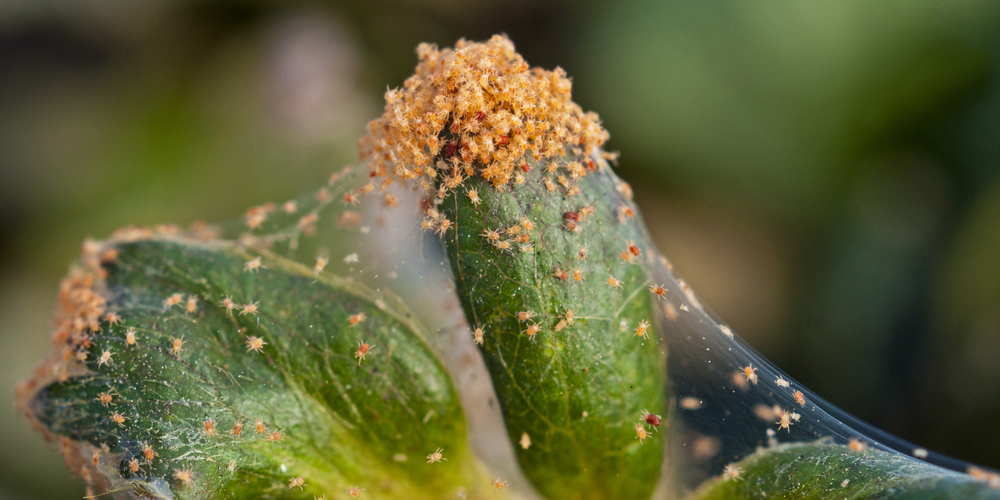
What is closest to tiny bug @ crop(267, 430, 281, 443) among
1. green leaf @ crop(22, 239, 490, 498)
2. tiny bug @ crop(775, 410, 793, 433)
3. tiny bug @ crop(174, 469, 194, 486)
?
green leaf @ crop(22, 239, 490, 498)

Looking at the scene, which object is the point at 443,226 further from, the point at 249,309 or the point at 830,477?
the point at 830,477

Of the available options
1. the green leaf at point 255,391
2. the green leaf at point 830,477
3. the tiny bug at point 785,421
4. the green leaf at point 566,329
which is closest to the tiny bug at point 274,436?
the green leaf at point 255,391

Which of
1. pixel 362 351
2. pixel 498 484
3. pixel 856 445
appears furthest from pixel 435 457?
pixel 856 445

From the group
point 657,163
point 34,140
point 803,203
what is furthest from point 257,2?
point 803,203

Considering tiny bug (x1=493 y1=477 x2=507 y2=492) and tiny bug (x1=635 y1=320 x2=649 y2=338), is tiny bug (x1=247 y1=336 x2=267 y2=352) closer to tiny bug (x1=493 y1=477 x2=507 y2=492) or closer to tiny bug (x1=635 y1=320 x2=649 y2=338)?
tiny bug (x1=493 y1=477 x2=507 y2=492)

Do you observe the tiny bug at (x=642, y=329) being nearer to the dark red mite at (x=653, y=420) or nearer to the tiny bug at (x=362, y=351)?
the dark red mite at (x=653, y=420)

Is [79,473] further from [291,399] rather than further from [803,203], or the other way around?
[803,203]
